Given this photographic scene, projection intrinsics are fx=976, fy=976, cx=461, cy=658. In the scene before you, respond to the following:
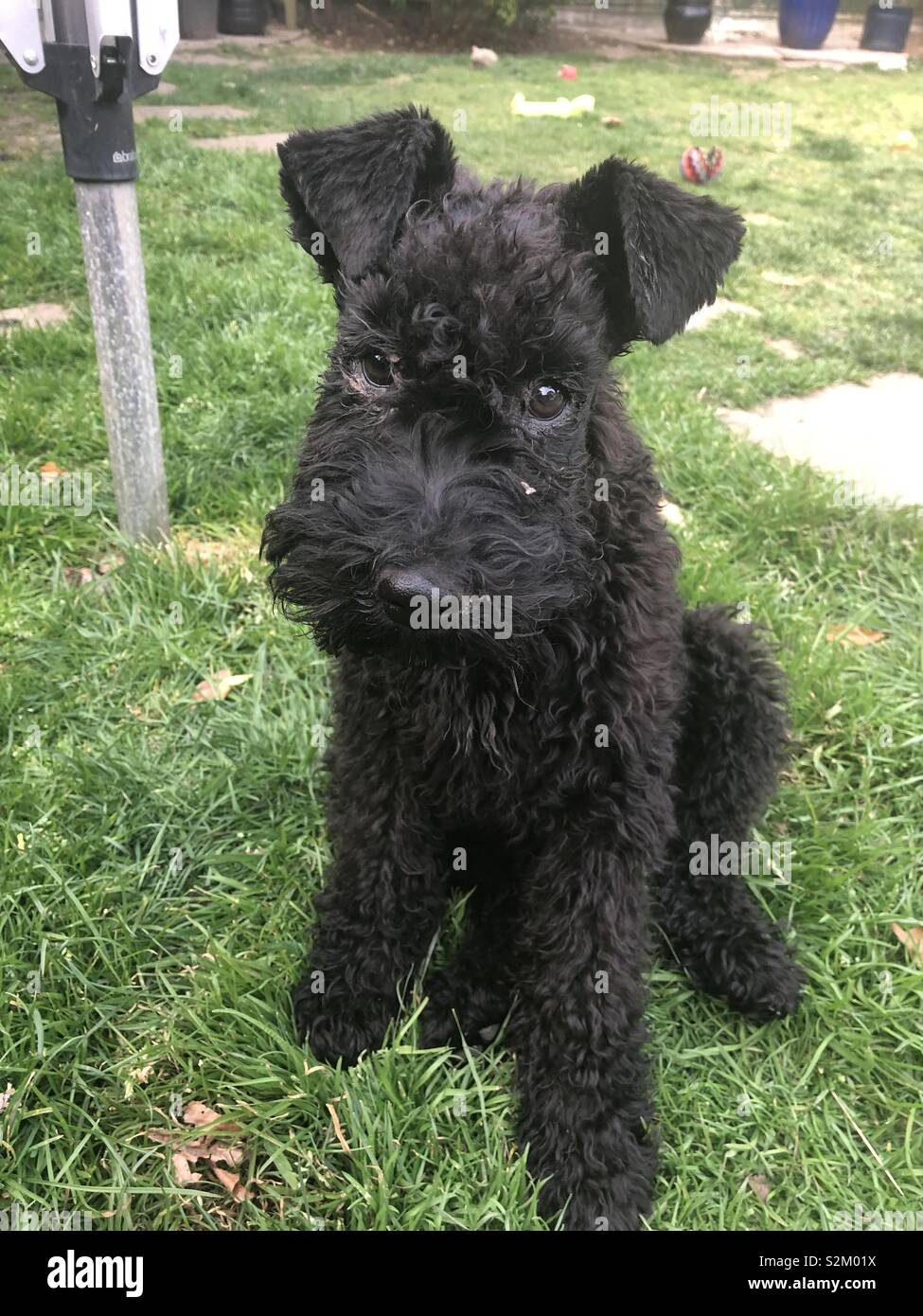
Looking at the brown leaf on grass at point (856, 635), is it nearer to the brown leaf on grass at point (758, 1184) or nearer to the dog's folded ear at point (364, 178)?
the brown leaf on grass at point (758, 1184)

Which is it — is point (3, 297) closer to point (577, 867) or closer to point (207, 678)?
point (207, 678)

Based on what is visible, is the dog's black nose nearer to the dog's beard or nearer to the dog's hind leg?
the dog's beard

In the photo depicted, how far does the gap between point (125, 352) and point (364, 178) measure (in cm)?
200

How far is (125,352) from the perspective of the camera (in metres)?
4.02

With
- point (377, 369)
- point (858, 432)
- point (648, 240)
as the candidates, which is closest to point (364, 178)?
point (377, 369)

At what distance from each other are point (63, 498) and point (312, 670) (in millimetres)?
1567

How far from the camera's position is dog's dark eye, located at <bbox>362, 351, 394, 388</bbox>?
2.35 meters

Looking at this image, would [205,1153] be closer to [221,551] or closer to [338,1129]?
[338,1129]

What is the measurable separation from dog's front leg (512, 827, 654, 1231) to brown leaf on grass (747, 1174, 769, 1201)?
29 centimetres

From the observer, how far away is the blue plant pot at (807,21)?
19594 mm

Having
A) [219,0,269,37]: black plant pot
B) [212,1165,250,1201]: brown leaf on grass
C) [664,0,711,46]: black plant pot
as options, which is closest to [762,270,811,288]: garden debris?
[212,1165,250,1201]: brown leaf on grass

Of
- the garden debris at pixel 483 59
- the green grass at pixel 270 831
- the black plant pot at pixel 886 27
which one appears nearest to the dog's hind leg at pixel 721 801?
the green grass at pixel 270 831

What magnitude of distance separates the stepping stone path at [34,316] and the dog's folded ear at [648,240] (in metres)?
4.37
